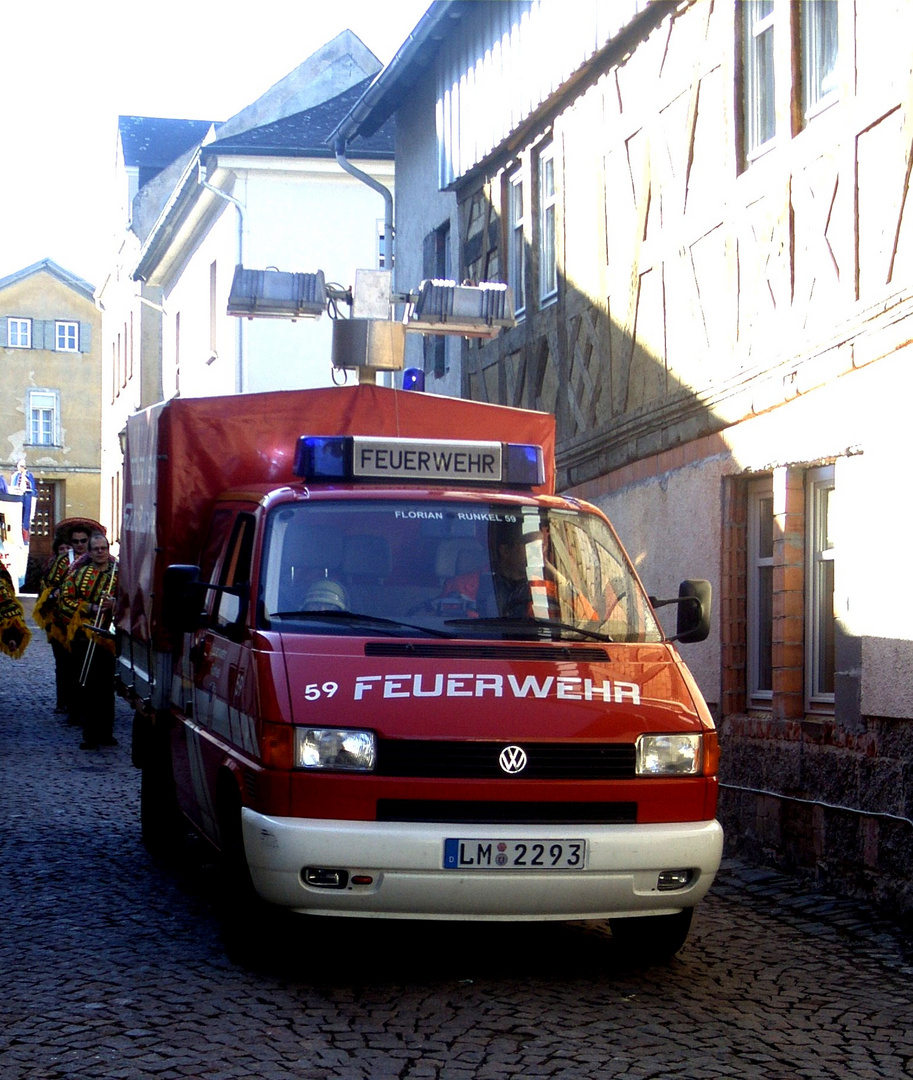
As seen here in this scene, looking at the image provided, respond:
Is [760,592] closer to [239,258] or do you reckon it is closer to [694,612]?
[694,612]

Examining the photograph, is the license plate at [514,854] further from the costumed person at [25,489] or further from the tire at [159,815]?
the costumed person at [25,489]

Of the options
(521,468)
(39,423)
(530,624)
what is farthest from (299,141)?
(39,423)

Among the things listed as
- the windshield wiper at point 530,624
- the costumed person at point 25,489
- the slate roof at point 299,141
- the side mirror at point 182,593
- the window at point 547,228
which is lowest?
the windshield wiper at point 530,624

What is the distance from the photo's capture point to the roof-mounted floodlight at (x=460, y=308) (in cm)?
1369

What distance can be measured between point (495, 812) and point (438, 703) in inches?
17.8

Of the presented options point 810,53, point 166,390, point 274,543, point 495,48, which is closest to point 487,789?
point 274,543

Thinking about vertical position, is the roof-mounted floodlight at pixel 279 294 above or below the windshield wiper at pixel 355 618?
above

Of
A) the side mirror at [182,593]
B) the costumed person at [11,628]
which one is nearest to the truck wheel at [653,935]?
the side mirror at [182,593]

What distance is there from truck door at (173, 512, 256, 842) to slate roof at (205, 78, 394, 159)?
22761 mm

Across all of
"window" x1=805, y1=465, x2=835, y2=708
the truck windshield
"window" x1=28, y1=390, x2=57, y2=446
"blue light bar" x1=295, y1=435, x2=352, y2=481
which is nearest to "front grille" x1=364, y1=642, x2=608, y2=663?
the truck windshield

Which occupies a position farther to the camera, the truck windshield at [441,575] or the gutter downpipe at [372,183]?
the gutter downpipe at [372,183]

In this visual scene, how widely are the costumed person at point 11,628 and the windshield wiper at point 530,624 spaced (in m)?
8.85

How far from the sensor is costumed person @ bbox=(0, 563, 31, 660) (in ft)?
50.3

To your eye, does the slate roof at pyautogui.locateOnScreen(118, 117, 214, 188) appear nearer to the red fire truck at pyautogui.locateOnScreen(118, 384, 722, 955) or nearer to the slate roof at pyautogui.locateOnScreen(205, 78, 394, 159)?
the slate roof at pyautogui.locateOnScreen(205, 78, 394, 159)
